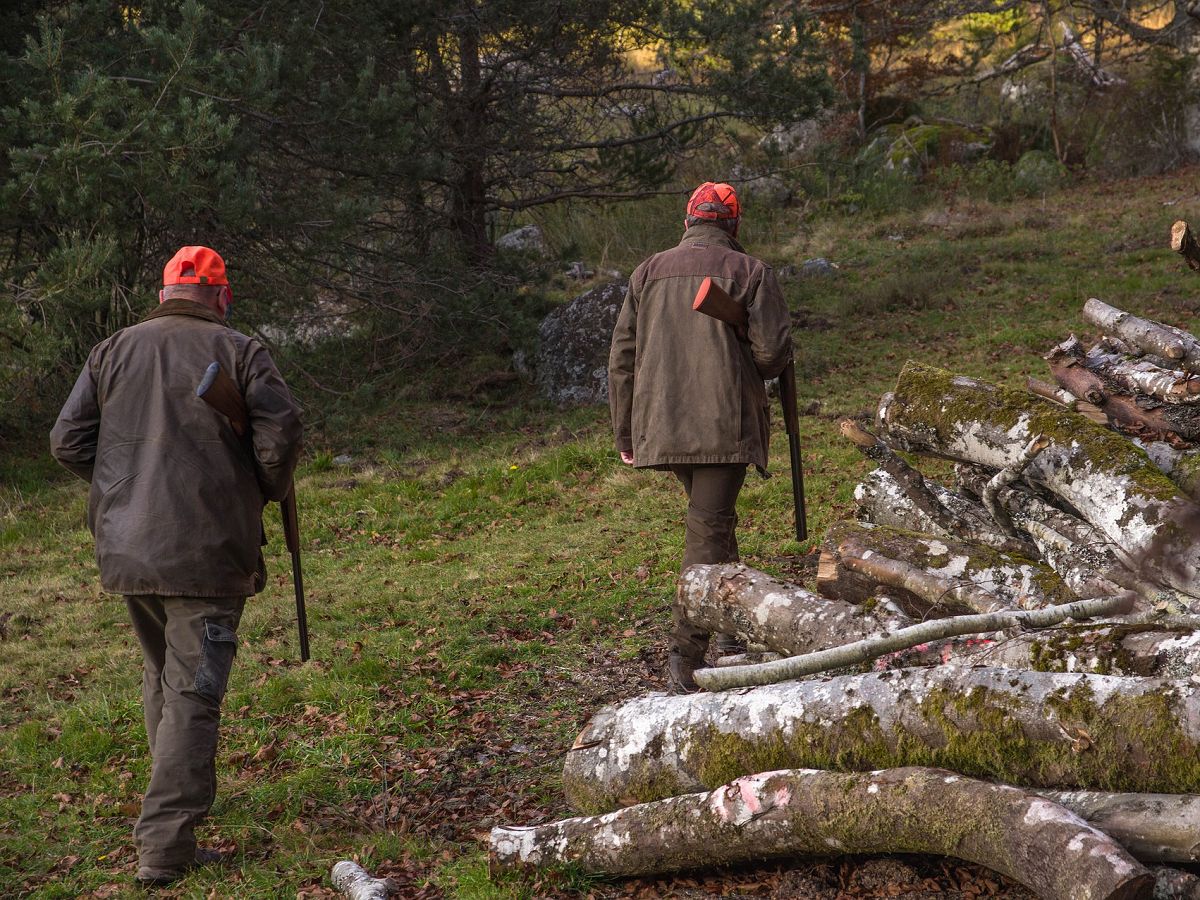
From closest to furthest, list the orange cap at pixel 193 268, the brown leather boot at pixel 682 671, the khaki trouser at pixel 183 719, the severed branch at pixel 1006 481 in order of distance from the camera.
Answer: the khaki trouser at pixel 183 719 < the orange cap at pixel 193 268 < the severed branch at pixel 1006 481 < the brown leather boot at pixel 682 671

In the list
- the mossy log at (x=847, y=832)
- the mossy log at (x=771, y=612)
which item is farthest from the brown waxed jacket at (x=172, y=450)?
the mossy log at (x=771, y=612)

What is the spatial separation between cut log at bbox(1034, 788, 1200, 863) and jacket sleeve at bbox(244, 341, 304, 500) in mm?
2936

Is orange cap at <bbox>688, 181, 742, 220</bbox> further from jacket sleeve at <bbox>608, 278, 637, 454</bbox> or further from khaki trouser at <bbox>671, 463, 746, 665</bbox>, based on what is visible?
khaki trouser at <bbox>671, 463, 746, 665</bbox>

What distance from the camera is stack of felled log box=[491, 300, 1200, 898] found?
3.08 m

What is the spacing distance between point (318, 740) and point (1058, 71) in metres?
25.4

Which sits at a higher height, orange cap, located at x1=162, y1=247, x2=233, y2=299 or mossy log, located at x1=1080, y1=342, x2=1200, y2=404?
orange cap, located at x1=162, y1=247, x2=233, y2=299

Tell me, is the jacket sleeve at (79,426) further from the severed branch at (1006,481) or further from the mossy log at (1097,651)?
the severed branch at (1006,481)

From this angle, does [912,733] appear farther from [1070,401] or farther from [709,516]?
[1070,401]

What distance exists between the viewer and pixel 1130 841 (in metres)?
3.06

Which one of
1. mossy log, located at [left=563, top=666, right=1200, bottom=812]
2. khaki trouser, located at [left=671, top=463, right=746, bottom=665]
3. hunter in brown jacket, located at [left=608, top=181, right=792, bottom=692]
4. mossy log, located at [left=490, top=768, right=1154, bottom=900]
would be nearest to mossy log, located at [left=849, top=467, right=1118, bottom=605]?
khaki trouser, located at [left=671, top=463, right=746, bottom=665]

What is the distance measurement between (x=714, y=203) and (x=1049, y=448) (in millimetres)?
1907

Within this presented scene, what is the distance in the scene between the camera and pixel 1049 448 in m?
5.11

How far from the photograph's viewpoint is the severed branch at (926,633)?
3.93 metres

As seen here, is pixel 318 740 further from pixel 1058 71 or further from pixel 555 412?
pixel 1058 71
